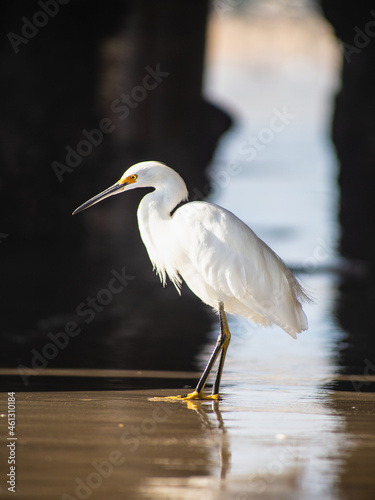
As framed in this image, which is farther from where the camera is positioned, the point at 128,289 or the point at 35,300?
the point at 128,289

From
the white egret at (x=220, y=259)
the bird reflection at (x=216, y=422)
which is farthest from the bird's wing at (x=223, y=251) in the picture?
the bird reflection at (x=216, y=422)

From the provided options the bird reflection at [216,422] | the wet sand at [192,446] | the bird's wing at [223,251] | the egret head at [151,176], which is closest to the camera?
the wet sand at [192,446]

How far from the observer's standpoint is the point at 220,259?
5348 millimetres

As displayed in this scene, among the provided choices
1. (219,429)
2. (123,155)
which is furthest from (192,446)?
(123,155)

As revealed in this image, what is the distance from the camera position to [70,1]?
610 inches

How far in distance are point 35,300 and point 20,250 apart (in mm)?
5120

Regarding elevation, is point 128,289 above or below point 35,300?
below

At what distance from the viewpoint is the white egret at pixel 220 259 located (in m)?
5.35

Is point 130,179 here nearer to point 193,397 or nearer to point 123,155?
point 193,397

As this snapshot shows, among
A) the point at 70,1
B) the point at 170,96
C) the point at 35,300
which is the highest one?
the point at 70,1

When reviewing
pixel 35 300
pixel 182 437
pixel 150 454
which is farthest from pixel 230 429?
pixel 35 300

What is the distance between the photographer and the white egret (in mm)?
5352

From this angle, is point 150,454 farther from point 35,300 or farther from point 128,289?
point 128,289

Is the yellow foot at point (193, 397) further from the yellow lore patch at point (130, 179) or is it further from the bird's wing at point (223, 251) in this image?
the yellow lore patch at point (130, 179)
